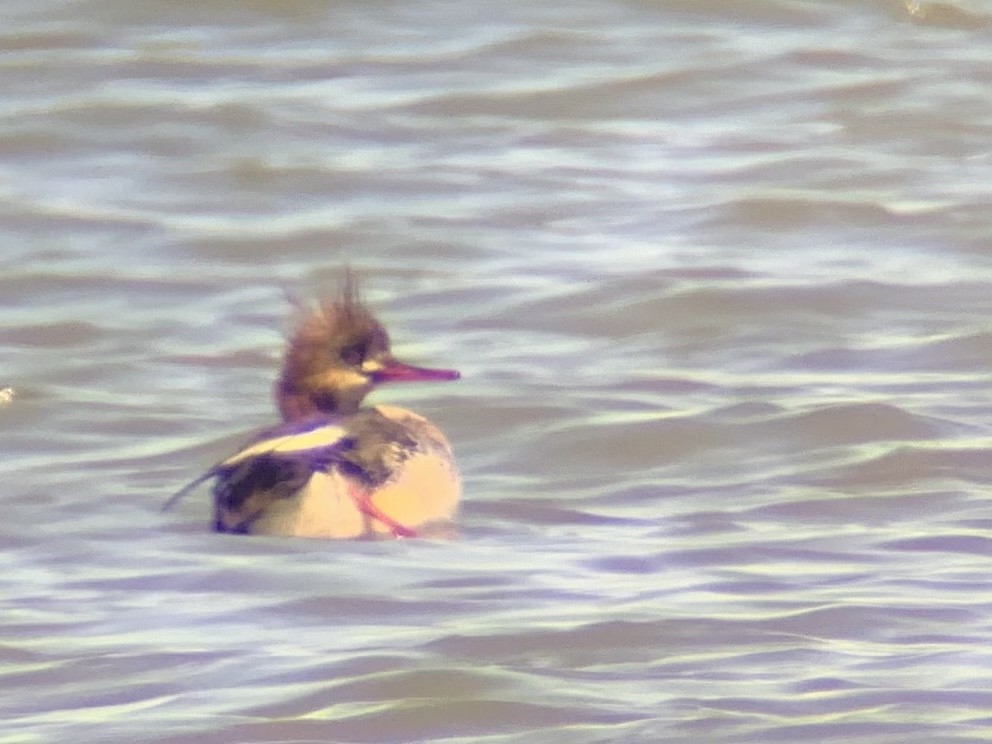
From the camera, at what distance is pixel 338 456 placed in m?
7.24

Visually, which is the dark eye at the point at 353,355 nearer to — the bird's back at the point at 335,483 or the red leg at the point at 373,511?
the bird's back at the point at 335,483

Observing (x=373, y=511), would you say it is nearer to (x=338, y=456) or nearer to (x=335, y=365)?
(x=338, y=456)

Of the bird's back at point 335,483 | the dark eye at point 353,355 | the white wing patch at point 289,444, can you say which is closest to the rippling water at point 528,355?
the bird's back at point 335,483

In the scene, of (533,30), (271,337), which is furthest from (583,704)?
(533,30)

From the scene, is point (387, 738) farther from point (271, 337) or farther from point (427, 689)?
point (271, 337)

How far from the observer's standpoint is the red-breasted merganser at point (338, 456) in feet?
22.9

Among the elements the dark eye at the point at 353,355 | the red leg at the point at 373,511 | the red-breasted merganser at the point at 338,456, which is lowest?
the red leg at the point at 373,511

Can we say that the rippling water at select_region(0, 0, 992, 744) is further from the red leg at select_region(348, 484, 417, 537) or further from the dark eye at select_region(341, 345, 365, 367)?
the dark eye at select_region(341, 345, 365, 367)

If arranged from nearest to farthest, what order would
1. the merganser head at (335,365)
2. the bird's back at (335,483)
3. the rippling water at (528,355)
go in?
the rippling water at (528,355) < the bird's back at (335,483) < the merganser head at (335,365)

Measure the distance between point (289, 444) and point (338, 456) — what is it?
0.21 metres

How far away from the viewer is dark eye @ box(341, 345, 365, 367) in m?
7.75

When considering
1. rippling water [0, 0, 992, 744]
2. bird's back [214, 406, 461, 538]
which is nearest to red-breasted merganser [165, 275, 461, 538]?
bird's back [214, 406, 461, 538]

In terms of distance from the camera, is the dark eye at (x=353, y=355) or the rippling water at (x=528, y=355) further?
the dark eye at (x=353, y=355)

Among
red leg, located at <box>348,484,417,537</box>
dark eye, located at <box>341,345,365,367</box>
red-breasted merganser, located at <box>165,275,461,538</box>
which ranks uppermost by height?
dark eye, located at <box>341,345,365,367</box>
